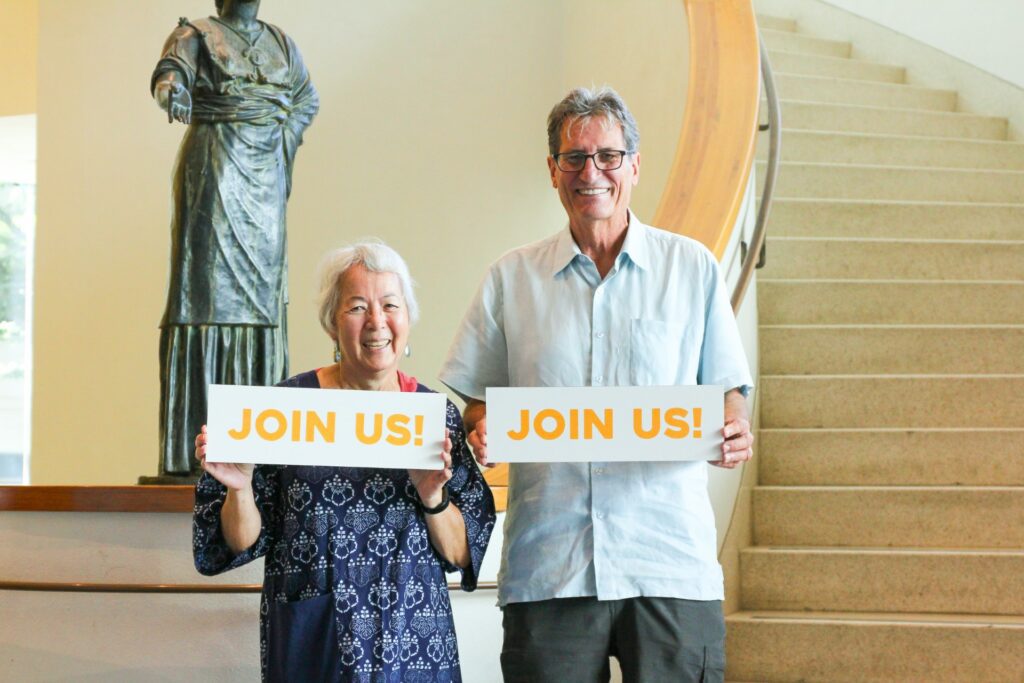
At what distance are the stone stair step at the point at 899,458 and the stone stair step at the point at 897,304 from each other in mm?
692

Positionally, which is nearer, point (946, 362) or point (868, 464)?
point (868, 464)

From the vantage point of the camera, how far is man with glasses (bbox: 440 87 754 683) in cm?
177

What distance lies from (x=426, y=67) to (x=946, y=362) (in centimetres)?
325

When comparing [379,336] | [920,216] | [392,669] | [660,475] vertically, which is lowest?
[392,669]

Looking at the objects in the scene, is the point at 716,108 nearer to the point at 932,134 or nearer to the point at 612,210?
the point at 612,210

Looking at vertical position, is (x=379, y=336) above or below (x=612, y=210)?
below

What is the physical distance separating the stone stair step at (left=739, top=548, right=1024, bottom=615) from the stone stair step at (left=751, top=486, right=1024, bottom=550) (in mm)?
105

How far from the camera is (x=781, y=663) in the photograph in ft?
10.6

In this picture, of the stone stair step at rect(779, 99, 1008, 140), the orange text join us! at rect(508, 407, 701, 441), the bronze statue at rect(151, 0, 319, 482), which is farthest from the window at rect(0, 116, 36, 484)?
the orange text join us! at rect(508, 407, 701, 441)

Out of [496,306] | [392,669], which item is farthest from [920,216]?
[392,669]

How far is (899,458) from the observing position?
3.78 metres

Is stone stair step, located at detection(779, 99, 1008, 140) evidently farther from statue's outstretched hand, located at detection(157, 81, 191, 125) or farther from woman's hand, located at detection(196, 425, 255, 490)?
woman's hand, located at detection(196, 425, 255, 490)

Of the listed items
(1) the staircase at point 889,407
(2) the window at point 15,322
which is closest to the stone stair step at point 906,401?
(1) the staircase at point 889,407

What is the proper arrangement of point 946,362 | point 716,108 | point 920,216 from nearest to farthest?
point 716,108 → point 946,362 → point 920,216
